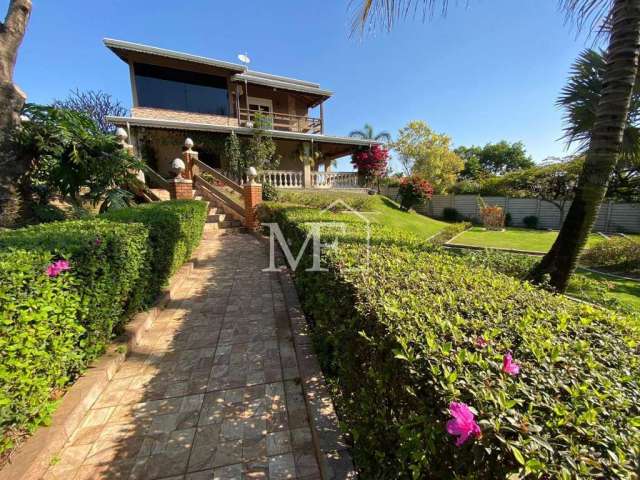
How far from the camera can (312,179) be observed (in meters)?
15.9

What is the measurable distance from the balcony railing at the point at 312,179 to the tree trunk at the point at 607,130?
37.0ft

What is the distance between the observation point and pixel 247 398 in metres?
2.43

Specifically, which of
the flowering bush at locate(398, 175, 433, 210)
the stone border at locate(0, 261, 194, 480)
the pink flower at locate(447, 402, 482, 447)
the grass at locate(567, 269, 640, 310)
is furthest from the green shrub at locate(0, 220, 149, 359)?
the flowering bush at locate(398, 175, 433, 210)

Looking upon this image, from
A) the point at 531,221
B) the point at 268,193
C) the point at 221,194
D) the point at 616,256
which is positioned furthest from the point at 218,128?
the point at 531,221

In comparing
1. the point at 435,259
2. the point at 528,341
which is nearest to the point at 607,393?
the point at 528,341

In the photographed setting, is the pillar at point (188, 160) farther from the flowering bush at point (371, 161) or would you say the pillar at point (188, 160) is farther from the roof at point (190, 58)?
the flowering bush at point (371, 161)

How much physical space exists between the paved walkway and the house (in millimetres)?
10639

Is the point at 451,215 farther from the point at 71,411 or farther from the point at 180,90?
the point at 71,411

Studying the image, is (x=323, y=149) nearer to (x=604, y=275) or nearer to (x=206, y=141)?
(x=206, y=141)

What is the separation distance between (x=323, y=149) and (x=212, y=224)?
11.5 m

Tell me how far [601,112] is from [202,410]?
17.6 ft

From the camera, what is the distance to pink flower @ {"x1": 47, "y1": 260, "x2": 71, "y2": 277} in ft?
6.49

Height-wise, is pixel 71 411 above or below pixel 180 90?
below

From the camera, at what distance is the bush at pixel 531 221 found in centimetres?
1745
